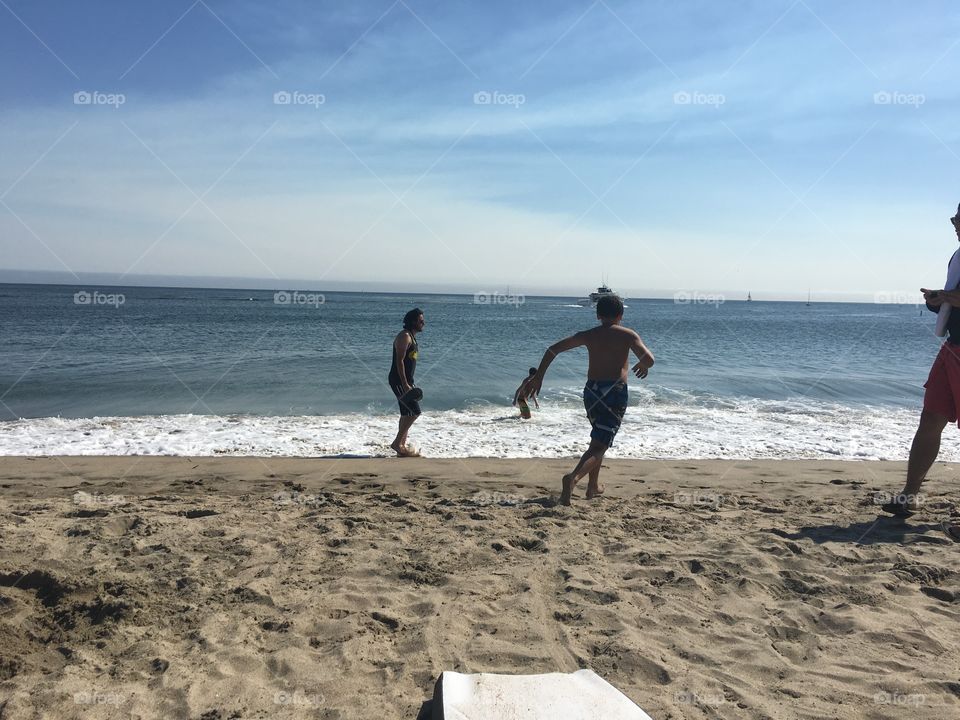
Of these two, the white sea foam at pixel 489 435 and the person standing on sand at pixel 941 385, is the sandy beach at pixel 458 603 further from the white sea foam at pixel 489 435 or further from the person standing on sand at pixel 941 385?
the white sea foam at pixel 489 435

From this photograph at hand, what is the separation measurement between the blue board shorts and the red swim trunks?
242 centimetres

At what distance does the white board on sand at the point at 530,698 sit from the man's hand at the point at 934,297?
412cm

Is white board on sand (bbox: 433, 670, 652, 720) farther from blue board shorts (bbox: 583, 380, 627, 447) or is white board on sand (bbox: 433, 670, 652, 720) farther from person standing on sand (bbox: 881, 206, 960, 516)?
person standing on sand (bbox: 881, 206, 960, 516)

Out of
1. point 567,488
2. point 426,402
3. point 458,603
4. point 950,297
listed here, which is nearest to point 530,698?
point 458,603

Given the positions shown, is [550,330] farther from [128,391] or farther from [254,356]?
[128,391]

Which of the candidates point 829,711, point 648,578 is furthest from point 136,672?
point 829,711

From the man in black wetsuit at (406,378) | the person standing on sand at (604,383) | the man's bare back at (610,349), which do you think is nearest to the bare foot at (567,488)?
the person standing on sand at (604,383)

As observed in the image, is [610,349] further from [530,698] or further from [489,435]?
[489,435]

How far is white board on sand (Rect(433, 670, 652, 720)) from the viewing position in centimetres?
252

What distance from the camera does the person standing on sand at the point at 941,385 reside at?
494cm

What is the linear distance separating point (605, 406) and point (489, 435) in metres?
4.40

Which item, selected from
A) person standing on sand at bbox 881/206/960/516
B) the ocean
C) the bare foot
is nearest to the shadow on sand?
person standing on sand at bbox 881/206/960/516

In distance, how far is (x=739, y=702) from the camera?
9.07 feet

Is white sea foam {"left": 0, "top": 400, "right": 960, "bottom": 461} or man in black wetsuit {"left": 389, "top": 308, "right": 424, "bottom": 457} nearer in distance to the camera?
man in black wetsuit {"left": 389, "top": 308, "right": 424, "bottom": 457}
